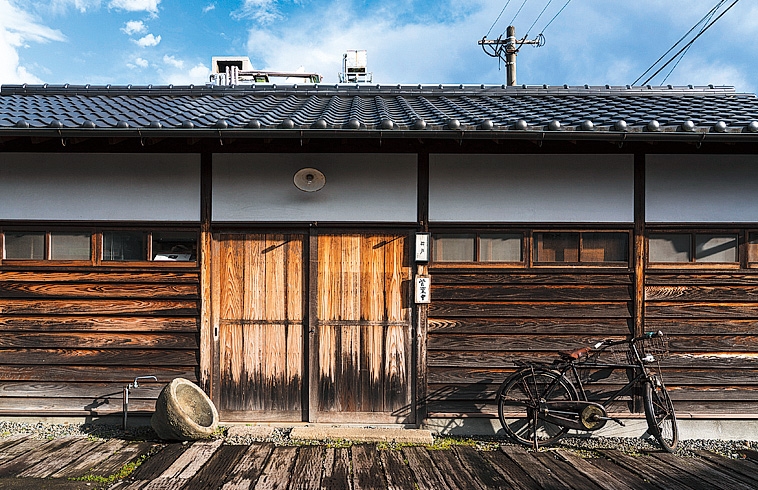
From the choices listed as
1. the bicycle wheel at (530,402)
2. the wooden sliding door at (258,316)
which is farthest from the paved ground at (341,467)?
the wooden sliding door at (258,316)

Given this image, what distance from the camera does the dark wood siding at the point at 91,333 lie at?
16.1 ft

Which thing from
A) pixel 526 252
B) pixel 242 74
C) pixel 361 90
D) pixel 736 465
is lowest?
pixel 736 465

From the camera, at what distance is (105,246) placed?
495cm

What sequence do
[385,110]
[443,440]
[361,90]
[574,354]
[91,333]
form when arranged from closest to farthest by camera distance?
[574,354], [443,440], [91,333], [385,110], [361,90]

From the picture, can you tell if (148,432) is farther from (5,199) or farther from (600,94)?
(600,94)

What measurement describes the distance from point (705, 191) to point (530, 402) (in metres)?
2.91

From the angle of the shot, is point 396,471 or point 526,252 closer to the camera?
point 396,471

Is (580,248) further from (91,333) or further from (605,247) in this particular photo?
(91,333)

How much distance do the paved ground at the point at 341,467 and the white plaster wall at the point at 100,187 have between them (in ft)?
7.55

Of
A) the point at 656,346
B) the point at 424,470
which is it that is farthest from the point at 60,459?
the point at 656,346

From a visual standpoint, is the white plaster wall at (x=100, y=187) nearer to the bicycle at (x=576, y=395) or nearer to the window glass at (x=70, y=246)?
the window glass at (x=70, y=246)

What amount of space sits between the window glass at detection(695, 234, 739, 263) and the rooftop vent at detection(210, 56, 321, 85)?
940 cm

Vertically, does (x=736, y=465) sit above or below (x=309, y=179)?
below

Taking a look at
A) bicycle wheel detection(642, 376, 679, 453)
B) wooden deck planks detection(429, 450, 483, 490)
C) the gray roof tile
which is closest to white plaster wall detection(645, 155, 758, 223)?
the gray roof tile
